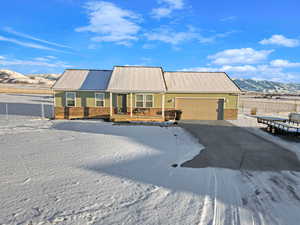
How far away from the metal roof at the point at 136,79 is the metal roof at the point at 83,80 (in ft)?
3.73

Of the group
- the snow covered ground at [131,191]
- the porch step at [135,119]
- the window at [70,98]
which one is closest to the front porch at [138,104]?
the porch step at [135,119]

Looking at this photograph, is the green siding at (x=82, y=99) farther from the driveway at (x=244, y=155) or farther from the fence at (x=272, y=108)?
the fence at (x=272, y=108)

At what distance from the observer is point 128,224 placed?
2.91m

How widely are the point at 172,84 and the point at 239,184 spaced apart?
1317 centimetres

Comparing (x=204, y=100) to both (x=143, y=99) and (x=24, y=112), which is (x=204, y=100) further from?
(x=24, y=112)

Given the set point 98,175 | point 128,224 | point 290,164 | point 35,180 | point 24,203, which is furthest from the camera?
point 290,164

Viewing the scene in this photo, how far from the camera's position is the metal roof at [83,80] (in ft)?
51.6

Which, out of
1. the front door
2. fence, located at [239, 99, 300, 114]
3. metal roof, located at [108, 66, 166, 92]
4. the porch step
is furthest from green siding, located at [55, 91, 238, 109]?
fence, located at [239, 99, 300, 114]

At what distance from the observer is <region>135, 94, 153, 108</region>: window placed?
1557 cm

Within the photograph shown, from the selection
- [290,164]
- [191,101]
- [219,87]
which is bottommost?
[290,164]

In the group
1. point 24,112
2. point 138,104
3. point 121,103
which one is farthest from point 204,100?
point 24,112

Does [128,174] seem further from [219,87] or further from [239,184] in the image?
[219,87]

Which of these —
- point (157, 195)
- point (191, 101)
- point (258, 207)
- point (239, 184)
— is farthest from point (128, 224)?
point (191, 101)

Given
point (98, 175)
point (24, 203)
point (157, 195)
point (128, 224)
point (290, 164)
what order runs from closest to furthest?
point (128, 224) < point (24, 203) < point (157, 195) < point (98, 175) < point (290, 164)
